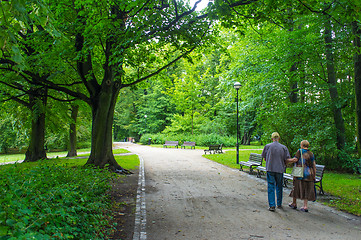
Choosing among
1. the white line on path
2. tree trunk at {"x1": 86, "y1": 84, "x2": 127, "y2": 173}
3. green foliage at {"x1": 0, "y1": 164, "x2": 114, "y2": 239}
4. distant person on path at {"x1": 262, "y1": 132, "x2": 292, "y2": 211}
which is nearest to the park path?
the white line on path

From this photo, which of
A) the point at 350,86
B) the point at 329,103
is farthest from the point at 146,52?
the point at 350,86

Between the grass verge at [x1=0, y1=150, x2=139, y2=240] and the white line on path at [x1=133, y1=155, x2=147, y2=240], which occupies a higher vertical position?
the grass verge at [x1=0, y1=150, x2=139, y2=240]

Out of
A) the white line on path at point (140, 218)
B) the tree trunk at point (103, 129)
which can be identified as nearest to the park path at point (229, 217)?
the white line on path at point (140, 218)

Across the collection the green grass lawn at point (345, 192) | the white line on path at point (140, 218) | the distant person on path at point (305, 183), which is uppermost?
the distant person on path at point (305, 183)

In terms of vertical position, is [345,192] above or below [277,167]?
below

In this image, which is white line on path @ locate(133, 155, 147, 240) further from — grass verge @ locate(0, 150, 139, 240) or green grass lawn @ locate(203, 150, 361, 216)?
green grass lawn @ locate(203, 150, 361, 216)

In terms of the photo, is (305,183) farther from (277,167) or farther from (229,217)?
(229,217)

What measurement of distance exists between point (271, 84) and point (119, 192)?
11246mm

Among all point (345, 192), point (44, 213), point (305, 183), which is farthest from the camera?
point (345, 192)

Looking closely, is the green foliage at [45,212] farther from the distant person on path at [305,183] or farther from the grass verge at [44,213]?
the distant person on path at [305,183]

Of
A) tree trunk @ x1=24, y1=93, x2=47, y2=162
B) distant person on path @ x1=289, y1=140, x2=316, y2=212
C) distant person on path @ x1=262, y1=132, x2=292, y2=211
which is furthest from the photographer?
tree trunk @ x1=24, y1=93, x2=47, y2=162

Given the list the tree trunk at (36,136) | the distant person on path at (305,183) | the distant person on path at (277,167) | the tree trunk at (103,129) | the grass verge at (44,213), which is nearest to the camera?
the grass verge at (44,213)

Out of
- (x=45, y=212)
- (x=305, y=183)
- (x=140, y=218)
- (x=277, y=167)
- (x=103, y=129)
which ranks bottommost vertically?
(x=140, y=218)

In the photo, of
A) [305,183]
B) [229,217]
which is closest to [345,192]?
[305,183]
